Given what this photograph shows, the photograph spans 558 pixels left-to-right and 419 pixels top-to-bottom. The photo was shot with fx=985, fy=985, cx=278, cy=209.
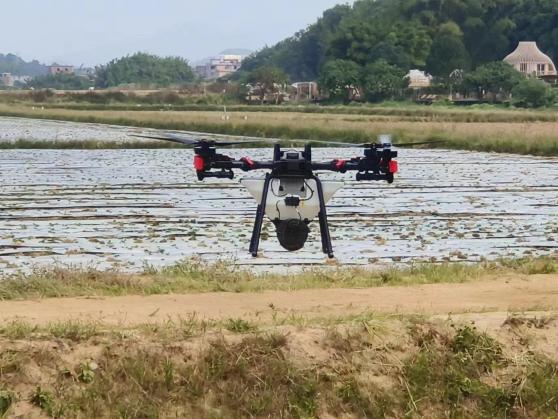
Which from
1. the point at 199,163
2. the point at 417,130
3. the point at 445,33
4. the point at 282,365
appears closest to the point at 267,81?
the point at 445,33

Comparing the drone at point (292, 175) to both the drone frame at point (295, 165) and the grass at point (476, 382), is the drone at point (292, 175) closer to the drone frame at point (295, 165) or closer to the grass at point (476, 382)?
the drone frame at point (295, 165)

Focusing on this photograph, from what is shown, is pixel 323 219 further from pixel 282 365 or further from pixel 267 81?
pixel 267 81

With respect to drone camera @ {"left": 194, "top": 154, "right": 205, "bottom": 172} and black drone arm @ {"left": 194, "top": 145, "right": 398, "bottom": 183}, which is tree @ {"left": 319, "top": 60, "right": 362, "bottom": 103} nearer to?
black drone arm @ {"left": 194, "top": 145, "right": 398, "bottom": 183}

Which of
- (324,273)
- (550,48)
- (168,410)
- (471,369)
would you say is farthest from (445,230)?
(550,48)

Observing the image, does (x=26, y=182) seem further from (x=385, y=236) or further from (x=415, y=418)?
(x=415, y=418)

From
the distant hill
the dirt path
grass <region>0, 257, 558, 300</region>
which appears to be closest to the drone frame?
the dirt path

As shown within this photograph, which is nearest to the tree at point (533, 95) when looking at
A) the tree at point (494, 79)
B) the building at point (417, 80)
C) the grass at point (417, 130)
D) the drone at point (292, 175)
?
the tree at point (494, 79)
